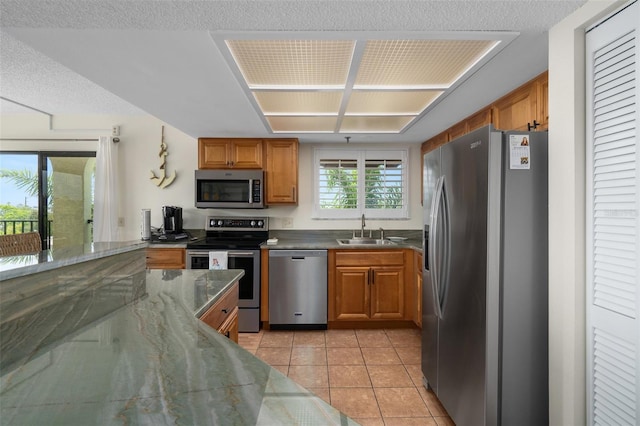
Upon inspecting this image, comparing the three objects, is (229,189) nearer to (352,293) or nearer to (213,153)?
(213,153)

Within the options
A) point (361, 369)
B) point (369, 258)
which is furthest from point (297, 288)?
point (361, 369)

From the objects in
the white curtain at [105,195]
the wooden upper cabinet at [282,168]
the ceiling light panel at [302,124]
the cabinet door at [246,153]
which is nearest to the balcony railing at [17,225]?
the white curtain at [105,195]

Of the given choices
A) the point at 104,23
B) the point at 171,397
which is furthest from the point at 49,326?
the point at 104,23

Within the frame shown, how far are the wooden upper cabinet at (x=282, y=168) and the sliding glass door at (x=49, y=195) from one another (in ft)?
7.23

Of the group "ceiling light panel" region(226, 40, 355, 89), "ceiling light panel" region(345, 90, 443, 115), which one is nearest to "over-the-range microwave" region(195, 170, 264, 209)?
"ceiling light panel" region(345, 90, 443, 115)

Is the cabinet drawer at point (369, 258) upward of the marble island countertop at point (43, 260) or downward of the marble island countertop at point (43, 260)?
downward

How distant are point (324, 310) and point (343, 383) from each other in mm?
1024

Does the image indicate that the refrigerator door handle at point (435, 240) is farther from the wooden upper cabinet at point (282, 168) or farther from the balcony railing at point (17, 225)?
the balcony railing at point (17, 225)

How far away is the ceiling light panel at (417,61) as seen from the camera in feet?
5.50

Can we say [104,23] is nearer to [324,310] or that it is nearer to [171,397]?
[171,397]

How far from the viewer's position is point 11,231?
381 centimetres

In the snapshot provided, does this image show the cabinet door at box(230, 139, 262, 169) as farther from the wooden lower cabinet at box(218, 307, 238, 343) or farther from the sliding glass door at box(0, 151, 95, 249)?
the wooden lower cabinet at box(218, 307, 238, 343)

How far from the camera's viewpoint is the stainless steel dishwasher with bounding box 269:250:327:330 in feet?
10.7

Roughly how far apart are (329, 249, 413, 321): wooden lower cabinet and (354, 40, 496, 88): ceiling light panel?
176cm
